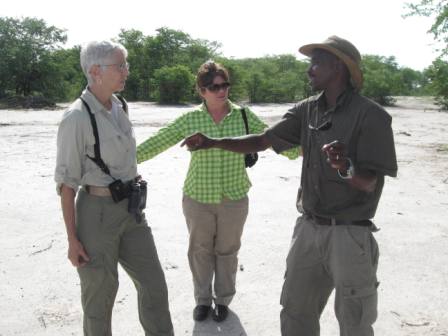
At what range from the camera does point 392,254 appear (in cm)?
521

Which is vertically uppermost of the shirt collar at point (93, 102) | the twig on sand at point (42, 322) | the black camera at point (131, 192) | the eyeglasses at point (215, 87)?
the eyeglasses at point (215, 87)

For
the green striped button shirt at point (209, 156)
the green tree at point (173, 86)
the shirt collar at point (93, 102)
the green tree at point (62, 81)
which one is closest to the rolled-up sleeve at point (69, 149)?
the shirt collar at point (93, 102)

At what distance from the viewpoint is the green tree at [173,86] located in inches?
1312

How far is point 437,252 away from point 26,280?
13.6ft

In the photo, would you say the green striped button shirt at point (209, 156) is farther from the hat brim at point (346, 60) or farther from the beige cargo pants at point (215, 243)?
the hat brim at point (346, 60)

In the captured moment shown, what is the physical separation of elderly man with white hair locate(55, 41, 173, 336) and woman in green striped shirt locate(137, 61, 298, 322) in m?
0.78

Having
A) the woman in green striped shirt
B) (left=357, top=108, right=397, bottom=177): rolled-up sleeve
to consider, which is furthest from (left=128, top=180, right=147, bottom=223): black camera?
(left=357, top=108, right=397, bottom=177): rolled-up sleeve

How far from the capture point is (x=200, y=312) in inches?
149

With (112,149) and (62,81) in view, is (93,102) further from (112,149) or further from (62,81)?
(62,81)

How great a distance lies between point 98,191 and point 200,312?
1.49 metres

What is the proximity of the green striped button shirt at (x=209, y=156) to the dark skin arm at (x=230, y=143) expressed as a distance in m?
0.31

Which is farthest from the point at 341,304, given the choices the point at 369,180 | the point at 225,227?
the point at 225,227

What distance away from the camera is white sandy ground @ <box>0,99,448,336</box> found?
3.75 m

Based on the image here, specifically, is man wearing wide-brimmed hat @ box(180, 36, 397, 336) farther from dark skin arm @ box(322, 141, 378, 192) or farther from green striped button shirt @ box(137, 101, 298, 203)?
green striped button shirt @ box(137, 101, 298, 203)
